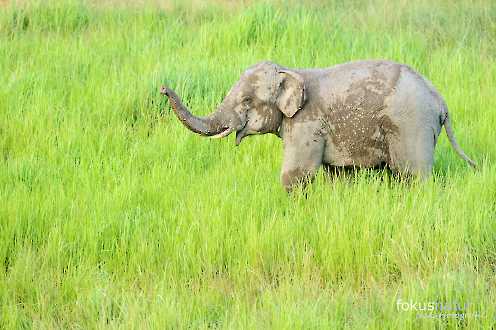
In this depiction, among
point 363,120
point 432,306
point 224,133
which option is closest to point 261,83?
point 224,133

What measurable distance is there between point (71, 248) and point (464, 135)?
8.88 ft

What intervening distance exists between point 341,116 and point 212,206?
858mm

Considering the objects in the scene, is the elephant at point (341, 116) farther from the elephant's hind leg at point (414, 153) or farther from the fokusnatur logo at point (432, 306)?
the fokusnatur logo at point (432, 306)

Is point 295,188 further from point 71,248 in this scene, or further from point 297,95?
point 71,248

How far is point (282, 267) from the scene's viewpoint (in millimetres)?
4141

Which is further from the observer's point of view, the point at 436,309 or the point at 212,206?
the point at 212,206

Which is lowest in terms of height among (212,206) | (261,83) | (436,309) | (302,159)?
(436,309)

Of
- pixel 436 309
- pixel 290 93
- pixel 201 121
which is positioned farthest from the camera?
pixel 290 93

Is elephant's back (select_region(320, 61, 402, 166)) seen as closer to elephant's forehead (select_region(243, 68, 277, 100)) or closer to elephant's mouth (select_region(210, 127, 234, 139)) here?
elephant's forehead (select_region(243, 68, 277, 100))

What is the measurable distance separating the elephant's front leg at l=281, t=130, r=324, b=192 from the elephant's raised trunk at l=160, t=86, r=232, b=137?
37 cm

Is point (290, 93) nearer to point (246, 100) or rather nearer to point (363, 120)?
point (246, 100)

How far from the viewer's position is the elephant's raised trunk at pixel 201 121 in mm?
4340

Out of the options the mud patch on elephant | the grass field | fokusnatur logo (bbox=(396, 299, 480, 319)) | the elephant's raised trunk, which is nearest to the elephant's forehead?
the elephant's raised trunk

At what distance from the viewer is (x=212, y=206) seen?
4621 millimetres
